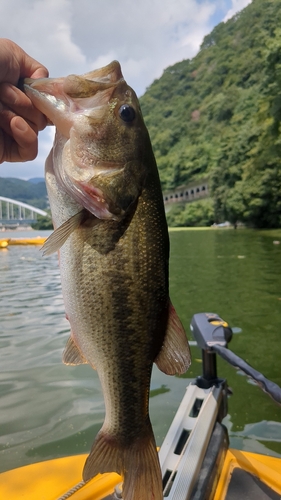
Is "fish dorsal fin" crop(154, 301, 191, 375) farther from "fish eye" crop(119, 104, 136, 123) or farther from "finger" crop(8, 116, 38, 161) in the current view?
"finger" crop(8, 116, 38, 161)

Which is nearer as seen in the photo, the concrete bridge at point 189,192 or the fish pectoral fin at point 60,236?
the fish pectoral fin at point 60,236

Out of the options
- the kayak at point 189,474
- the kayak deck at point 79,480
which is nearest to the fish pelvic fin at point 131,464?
the kayak at point 189,474

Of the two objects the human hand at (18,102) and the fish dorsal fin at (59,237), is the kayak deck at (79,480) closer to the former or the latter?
the fish dorsal fin at (59,237)

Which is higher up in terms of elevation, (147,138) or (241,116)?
(241,116)

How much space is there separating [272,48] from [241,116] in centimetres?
3713

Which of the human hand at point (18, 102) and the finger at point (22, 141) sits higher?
the human hand at point (18, 102)

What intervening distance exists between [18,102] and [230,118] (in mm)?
81104

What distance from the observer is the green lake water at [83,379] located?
14.2ft

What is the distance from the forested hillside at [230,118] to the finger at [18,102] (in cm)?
2653

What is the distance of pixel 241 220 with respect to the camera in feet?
148

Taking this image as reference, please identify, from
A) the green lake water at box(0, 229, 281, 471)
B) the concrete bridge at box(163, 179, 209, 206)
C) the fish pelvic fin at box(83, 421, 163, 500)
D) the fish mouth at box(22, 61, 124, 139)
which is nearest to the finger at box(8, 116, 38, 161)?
the fish mouth at box(22, 61, 124, 139)

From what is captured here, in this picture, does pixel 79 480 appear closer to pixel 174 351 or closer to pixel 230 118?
pixel 174 351

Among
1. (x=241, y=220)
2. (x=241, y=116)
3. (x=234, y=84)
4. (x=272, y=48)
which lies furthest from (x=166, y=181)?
(x=272, y=48)

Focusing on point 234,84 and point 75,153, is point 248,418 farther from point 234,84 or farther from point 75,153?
point 234,84
